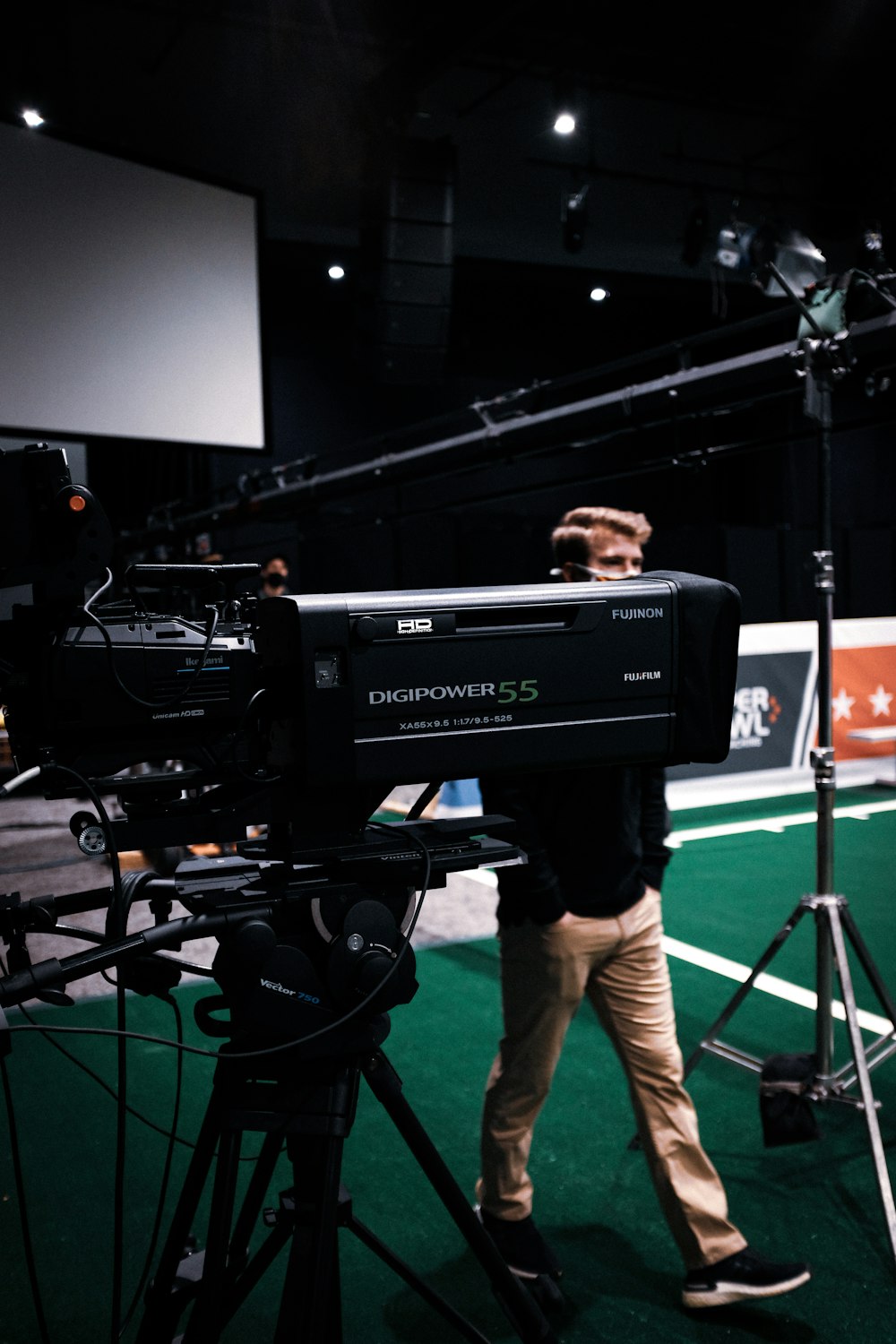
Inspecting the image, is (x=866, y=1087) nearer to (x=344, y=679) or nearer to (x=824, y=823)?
(x=824, y=823)

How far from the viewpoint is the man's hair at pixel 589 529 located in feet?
6.86

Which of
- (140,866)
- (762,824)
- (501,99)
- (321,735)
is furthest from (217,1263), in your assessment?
(501,99)

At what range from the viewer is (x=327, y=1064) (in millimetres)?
1059

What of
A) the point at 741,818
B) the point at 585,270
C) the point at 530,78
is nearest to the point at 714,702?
the point at 741,818

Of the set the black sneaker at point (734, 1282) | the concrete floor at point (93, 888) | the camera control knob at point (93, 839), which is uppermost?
the camera control knob at point (93, 839)

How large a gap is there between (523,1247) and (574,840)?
769 mm

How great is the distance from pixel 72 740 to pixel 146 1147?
6.21ft

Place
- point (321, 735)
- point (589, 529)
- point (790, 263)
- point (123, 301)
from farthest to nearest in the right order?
point (123, 301) < point (790, 263) < point (589, 529) < point (321, 735)

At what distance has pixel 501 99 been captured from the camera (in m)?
7.35

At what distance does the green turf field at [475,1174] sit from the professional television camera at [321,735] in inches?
38.0

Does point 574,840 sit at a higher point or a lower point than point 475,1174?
higher

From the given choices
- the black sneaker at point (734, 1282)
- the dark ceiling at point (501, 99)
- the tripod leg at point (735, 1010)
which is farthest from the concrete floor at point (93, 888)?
the dark ceiling at point (501, 99)

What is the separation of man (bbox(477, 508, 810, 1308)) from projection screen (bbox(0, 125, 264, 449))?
7.62ft

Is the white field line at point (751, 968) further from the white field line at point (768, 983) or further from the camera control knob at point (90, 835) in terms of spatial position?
the camera control knob at point (90, 835)
